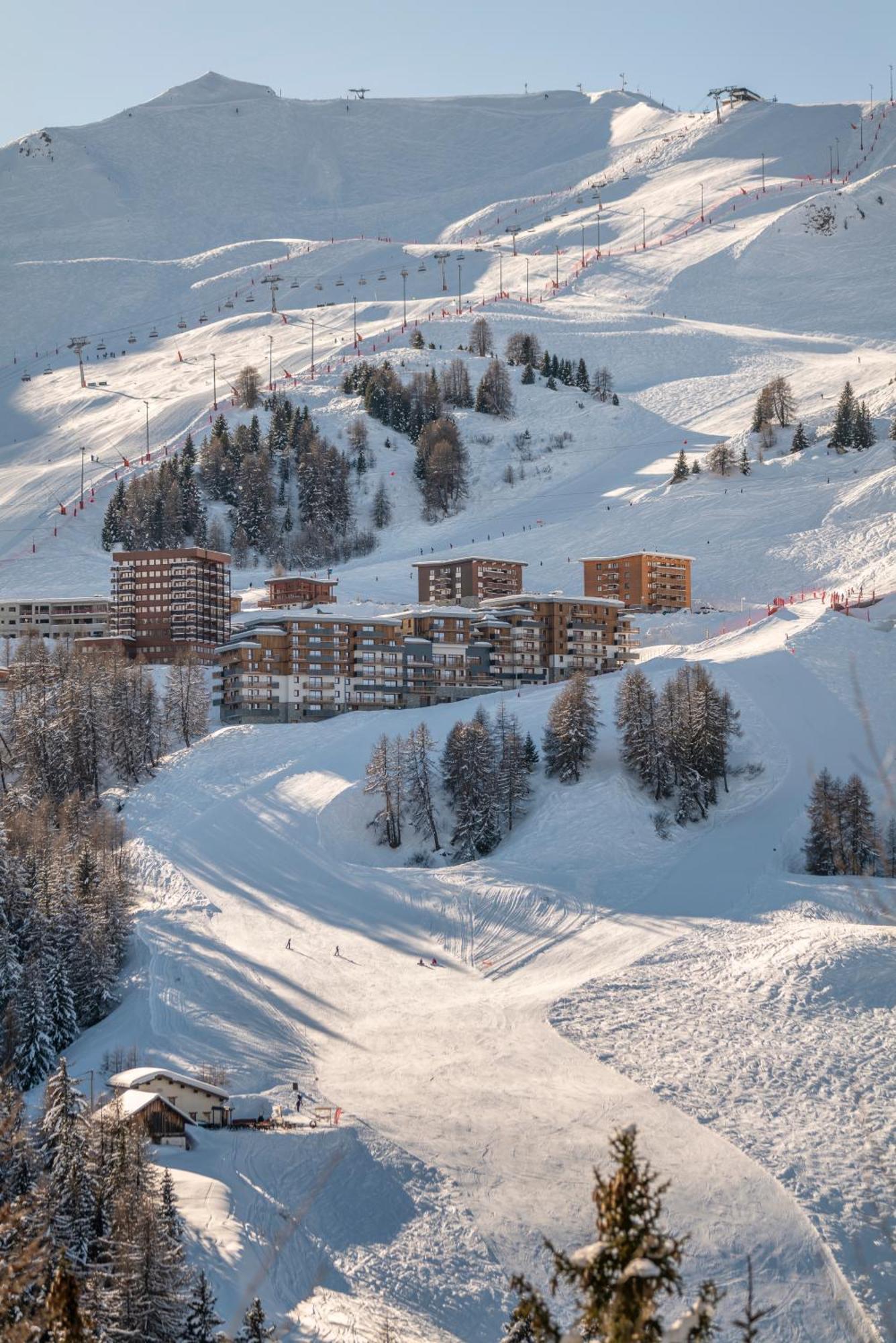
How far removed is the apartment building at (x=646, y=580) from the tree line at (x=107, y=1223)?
87785mm

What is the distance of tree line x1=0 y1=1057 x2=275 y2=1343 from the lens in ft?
98.1

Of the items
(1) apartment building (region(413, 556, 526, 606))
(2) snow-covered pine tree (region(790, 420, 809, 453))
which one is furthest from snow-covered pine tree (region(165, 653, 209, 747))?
(2) snow-covered pine tree (region(790, 420, 809, 453))

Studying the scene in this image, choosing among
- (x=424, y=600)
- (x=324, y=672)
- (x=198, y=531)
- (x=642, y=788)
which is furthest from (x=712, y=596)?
(x=198, y=531)

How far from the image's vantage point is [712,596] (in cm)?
12544

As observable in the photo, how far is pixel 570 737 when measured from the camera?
87312mm

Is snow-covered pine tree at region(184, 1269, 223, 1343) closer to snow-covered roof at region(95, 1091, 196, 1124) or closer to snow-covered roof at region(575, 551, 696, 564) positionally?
snow-covered roof at region(95, 1091, 196, 1124)

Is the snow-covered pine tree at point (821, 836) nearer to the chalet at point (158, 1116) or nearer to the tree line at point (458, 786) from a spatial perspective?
the tree line at point (458, 786)

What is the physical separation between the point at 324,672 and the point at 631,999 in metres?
52.5

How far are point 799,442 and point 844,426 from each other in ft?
14.8

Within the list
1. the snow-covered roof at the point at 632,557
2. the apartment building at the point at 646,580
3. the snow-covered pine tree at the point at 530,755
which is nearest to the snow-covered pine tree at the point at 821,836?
the snow-covered pine tree at the point at 530,755

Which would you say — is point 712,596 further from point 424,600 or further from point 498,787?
point 498,787

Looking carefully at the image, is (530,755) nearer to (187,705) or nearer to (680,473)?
(187,705)

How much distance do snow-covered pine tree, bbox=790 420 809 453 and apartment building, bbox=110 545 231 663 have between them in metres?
59.3

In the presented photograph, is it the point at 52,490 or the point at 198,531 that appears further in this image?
the point at 52,490
